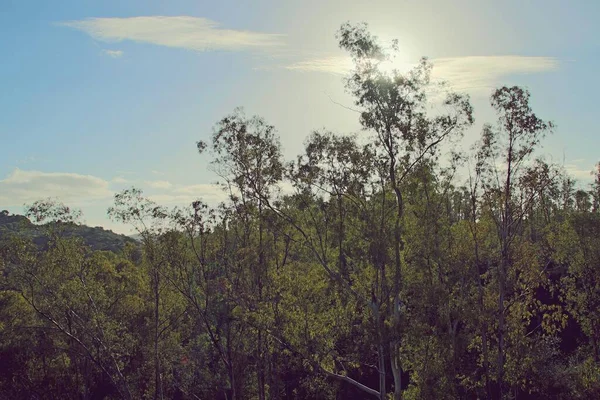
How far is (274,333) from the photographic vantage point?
81.1 ft

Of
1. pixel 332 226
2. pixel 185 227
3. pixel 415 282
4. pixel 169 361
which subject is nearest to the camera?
pixel 415 282

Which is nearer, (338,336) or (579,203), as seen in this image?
(338,336)

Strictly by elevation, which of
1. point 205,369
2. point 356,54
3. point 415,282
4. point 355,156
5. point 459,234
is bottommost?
point 205,369

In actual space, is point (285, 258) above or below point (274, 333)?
above

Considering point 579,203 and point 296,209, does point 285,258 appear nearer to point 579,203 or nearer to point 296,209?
point 296,209

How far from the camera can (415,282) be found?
74.3 ft

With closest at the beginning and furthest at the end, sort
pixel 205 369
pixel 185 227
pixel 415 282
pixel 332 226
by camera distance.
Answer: pixel 415 282, pixel 332 226, pixel 185 227, pixel 205 369

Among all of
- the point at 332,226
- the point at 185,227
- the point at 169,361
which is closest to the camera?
the point at 332,226

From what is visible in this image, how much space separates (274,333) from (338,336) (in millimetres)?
2982

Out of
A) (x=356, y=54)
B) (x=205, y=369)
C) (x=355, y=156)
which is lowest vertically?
(x=205, y=369)

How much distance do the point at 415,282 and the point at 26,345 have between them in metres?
29.5

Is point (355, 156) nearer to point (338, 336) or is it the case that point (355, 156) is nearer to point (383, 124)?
point (383, 124)

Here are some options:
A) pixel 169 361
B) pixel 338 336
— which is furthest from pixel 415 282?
pixel 169 361

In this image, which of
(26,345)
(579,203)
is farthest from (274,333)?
(579,203)
